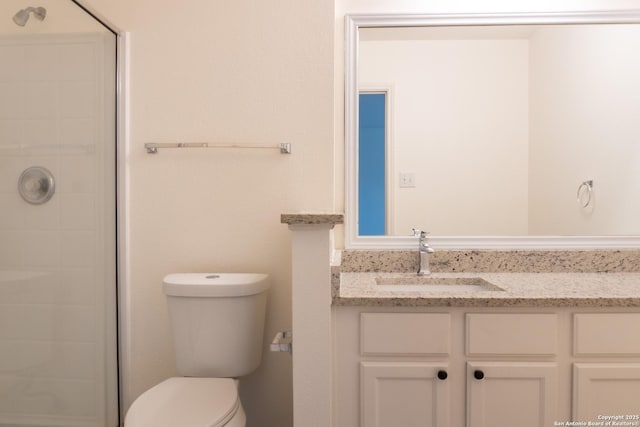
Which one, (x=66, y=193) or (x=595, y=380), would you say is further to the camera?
(x=66, y=193)

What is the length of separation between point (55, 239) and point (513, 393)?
1618 mm

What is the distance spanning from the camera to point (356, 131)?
176 centimetres

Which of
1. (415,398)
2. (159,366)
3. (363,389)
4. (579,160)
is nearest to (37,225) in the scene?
(159,366)

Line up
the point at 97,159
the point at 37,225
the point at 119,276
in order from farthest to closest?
the point at 119,276 → the point at 97,159 → the point at 37,225

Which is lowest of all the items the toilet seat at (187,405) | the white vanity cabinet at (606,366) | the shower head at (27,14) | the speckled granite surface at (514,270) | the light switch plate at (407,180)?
the toilet seat at (187,405)

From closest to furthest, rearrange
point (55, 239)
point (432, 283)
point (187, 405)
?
point (187, 405)
point (55, 239)
point (432, 283)

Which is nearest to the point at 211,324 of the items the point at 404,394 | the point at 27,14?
the point at 404,394

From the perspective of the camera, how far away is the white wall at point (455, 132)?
5.68ft

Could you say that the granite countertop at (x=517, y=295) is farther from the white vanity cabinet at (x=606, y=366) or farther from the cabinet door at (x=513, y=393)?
the cabinet door at (x=513, y=393)

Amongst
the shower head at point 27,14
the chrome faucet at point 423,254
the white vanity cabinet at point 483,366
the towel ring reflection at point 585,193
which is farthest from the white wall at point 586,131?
the shower head at point 27,14

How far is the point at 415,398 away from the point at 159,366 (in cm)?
109

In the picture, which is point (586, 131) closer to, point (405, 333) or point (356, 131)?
point (356, 131)

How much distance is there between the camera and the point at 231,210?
1703mm

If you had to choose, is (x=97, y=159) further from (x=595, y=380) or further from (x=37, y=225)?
(x=595, y=380)
